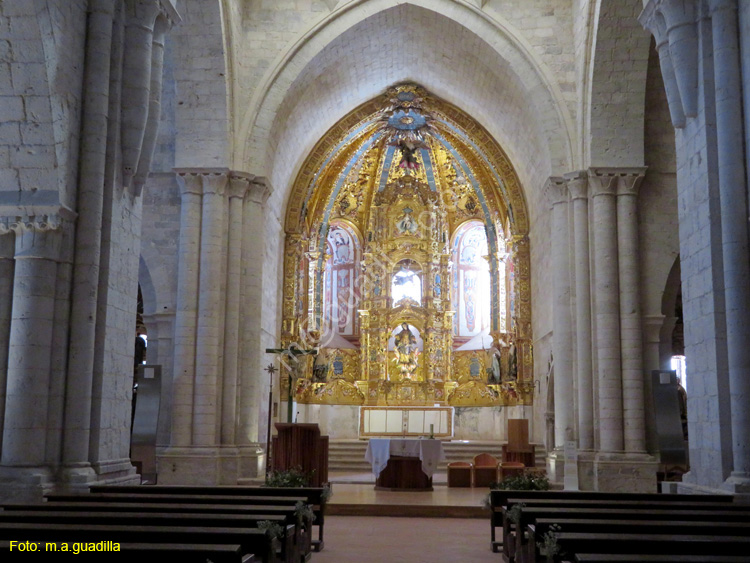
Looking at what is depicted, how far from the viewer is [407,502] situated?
45.6ft

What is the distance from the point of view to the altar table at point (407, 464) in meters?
16.3

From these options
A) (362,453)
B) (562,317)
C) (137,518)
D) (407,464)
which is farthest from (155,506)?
(362,453)

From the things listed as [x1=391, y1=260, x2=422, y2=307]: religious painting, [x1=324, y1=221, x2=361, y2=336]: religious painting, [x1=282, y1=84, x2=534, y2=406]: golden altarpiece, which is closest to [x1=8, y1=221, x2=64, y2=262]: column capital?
Result: [x1=282, y1=84, x2=534, y2=406]: golden altarpiece

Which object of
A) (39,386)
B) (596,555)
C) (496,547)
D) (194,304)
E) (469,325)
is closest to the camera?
(596,555)

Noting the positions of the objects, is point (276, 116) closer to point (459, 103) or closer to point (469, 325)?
point (459, 103)

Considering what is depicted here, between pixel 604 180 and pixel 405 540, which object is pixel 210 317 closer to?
pixel 405 540

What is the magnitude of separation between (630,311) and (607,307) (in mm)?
391

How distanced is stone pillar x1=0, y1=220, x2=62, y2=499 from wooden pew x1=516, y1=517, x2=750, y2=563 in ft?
15.9

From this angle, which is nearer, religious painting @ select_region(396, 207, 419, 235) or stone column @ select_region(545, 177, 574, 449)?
stone column @ select_region(545, 177, 574, 449)

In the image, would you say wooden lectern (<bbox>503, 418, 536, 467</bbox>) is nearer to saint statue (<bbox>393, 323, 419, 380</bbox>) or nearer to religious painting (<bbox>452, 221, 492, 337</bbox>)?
saint statue (<bbox>393, 323, 419, 380</bbox>)

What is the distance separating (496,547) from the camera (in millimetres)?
9664

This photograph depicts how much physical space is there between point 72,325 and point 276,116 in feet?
30.0

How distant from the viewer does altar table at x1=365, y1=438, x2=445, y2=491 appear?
53.6 feet

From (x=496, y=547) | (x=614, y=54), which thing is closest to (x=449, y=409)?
(x=614, y=54)
